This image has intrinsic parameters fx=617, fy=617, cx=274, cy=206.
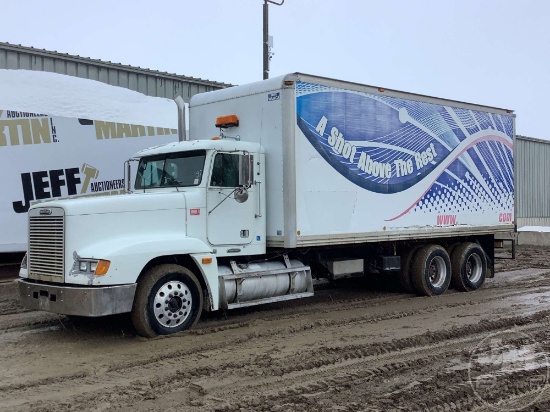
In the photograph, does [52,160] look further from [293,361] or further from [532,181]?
[532,181]

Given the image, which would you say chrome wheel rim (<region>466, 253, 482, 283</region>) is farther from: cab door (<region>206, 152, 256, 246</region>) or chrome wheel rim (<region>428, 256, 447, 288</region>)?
cab door (<region>206, 152, 256, 246</region>)

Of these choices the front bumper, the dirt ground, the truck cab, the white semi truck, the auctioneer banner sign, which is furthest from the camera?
the auctioneer banner sign

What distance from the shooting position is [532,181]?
32.8m

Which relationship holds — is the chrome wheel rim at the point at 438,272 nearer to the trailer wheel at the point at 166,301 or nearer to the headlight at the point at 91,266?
the trailer wheel at the point at 166,301

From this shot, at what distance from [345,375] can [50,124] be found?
376 inches

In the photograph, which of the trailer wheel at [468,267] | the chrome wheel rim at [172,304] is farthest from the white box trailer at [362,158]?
the chrome wheel rim at [172,304]

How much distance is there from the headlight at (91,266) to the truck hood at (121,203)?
1.99ft

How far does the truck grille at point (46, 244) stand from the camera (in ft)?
25.3

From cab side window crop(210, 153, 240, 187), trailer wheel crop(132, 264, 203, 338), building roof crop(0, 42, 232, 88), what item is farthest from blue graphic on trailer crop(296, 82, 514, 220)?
building roof crop(0, 42, 232, 88)

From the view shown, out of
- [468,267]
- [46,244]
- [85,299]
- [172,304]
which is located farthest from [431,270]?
[46,244]

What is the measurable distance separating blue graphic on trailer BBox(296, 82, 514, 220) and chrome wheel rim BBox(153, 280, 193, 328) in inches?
122

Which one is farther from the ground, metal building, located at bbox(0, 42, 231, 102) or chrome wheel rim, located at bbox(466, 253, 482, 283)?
metal building, located at bbox(0, 42, 231, 102)

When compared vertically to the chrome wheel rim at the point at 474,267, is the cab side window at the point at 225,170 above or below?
above

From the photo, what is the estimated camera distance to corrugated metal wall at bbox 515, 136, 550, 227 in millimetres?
31734
